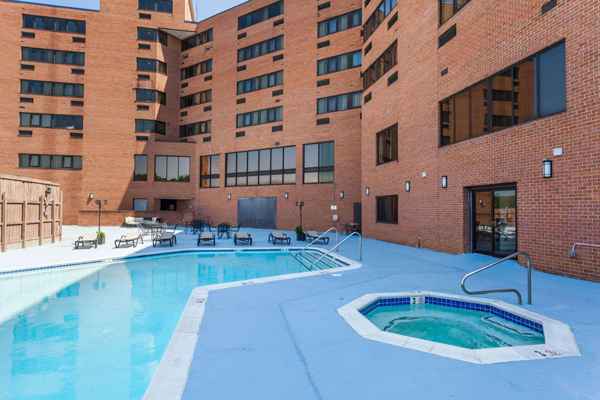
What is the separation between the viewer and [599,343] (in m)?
4.04

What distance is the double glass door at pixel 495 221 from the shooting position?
9609 millimetres

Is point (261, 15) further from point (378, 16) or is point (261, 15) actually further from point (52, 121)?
point (52, 121)

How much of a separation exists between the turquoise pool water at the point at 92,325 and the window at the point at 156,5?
28555 millimetres

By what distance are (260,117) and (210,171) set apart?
22.8ft

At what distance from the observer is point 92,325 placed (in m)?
5.84

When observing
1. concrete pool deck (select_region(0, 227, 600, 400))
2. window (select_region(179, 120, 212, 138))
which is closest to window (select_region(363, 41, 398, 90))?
concrete pool deck (select_region(0, 227, 600, 400))

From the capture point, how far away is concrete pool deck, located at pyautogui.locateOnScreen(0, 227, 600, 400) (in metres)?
3.03

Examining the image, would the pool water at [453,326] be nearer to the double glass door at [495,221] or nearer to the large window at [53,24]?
the double glass door at [495,221]

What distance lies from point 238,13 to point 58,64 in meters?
17.0

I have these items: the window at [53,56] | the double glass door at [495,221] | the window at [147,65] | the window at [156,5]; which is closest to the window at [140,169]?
the window at [147,65]

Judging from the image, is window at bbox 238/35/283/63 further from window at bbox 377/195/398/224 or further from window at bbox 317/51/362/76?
window at bbox 377/195/398/224

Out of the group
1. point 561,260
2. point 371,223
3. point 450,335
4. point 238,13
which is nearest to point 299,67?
point 238,13

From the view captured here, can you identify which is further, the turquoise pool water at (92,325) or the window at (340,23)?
the window at (340,23)

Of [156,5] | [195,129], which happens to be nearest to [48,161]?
[195,129]
